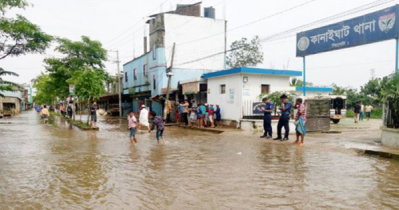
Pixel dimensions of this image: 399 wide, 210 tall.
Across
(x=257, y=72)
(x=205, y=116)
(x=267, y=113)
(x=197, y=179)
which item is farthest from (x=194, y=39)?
(x=197, y=179)

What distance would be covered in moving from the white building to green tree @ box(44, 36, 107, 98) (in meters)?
17.4

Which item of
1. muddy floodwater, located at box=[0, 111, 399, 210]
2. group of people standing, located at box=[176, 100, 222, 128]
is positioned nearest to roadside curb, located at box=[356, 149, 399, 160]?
muddy floodwater, located at box=[0, 111, 399, 210]

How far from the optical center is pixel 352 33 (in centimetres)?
1481

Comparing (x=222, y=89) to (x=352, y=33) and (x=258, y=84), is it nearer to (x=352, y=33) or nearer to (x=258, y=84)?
(x=258, y=84)

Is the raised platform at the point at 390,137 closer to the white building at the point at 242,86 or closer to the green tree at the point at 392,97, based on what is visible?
the green tree at the point at 392,97

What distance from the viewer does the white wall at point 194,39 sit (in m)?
30.8

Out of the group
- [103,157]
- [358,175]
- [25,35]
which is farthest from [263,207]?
[25,35]

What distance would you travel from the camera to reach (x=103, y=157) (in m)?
9.19

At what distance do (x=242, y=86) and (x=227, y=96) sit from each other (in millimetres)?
1625

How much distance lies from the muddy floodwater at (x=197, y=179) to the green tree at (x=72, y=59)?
24384 mm

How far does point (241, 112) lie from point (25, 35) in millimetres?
→ 12788

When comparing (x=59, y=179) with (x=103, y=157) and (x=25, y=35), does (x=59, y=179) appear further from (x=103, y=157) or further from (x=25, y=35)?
(x=25, y=35)

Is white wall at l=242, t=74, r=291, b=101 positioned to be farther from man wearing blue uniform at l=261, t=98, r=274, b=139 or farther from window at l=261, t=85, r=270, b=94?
man wearing blue uniform at l=261, t=98, r=274, b=139

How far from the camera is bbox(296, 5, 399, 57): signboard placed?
12.9 metres
